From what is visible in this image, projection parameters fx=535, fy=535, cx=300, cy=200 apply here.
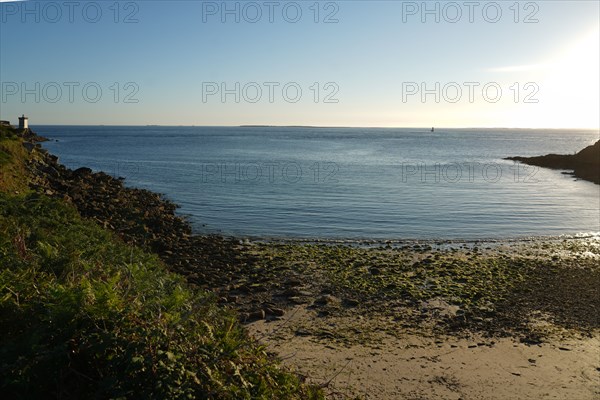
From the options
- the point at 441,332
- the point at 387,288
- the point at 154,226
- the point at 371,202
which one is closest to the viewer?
the point at 441,332

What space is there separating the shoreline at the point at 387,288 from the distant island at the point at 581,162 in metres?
A: 37.8

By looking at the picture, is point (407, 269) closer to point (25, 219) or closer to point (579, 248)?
point (579, 248)

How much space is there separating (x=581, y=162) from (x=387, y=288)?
195ft

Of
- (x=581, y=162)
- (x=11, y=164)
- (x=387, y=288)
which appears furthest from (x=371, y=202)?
(x=581, y=162)

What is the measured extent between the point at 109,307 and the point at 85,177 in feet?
92.0

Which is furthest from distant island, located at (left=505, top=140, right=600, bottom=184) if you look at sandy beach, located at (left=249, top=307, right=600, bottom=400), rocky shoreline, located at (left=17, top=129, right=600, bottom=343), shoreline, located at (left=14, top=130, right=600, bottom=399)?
sandy beach, located at (left=249, top=307, right=600, bottom=400)

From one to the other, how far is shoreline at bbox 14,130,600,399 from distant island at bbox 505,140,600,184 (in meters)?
37.8

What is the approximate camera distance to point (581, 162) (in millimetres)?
64500

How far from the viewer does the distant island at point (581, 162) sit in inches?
2189

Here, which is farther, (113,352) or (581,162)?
(581,162)

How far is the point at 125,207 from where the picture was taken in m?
23.4

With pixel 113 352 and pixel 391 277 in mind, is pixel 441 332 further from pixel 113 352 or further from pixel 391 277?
pixel 113 352

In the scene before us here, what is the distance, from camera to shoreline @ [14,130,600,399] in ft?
35.7

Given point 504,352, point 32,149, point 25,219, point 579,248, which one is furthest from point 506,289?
point 32,149
